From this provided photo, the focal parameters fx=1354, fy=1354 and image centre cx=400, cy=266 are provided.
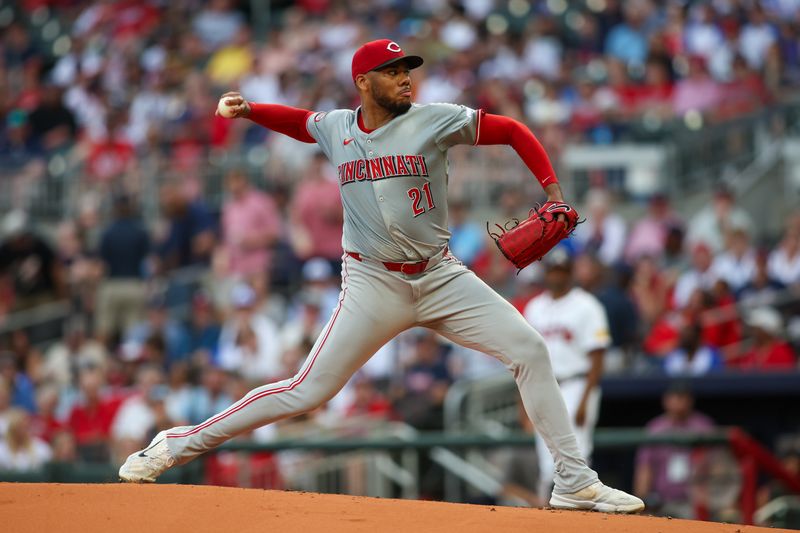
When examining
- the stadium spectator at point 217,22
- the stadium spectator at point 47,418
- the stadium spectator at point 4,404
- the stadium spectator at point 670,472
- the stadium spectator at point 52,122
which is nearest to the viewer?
the stadium spectator at point 670,472

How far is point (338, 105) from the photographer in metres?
14.6

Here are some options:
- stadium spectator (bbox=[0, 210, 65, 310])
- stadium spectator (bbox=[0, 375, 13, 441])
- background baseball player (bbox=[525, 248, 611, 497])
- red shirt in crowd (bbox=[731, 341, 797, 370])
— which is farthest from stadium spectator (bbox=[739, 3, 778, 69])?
stadium spectator (bbox=[0, 375, 13, 441])

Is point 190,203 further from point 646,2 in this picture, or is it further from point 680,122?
point 646,2

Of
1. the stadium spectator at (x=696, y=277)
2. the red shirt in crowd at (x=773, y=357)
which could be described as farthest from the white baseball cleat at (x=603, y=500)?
the stadium spectator at (x=696, y=277)

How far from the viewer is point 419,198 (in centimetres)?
580

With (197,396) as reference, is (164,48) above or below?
above

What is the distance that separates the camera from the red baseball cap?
18.9 ft

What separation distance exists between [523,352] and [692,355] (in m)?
5.28

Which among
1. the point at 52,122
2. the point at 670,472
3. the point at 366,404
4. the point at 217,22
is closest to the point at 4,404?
the point at 366,404

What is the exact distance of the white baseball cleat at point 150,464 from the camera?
20.1ft

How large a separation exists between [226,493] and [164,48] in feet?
43.9

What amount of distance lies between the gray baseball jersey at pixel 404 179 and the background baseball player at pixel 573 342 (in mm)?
2975

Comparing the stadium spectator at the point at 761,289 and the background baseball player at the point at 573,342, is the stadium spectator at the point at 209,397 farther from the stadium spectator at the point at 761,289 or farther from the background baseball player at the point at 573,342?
the stadium spectator at the point at 761,289

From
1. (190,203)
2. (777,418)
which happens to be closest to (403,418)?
(777,418)
